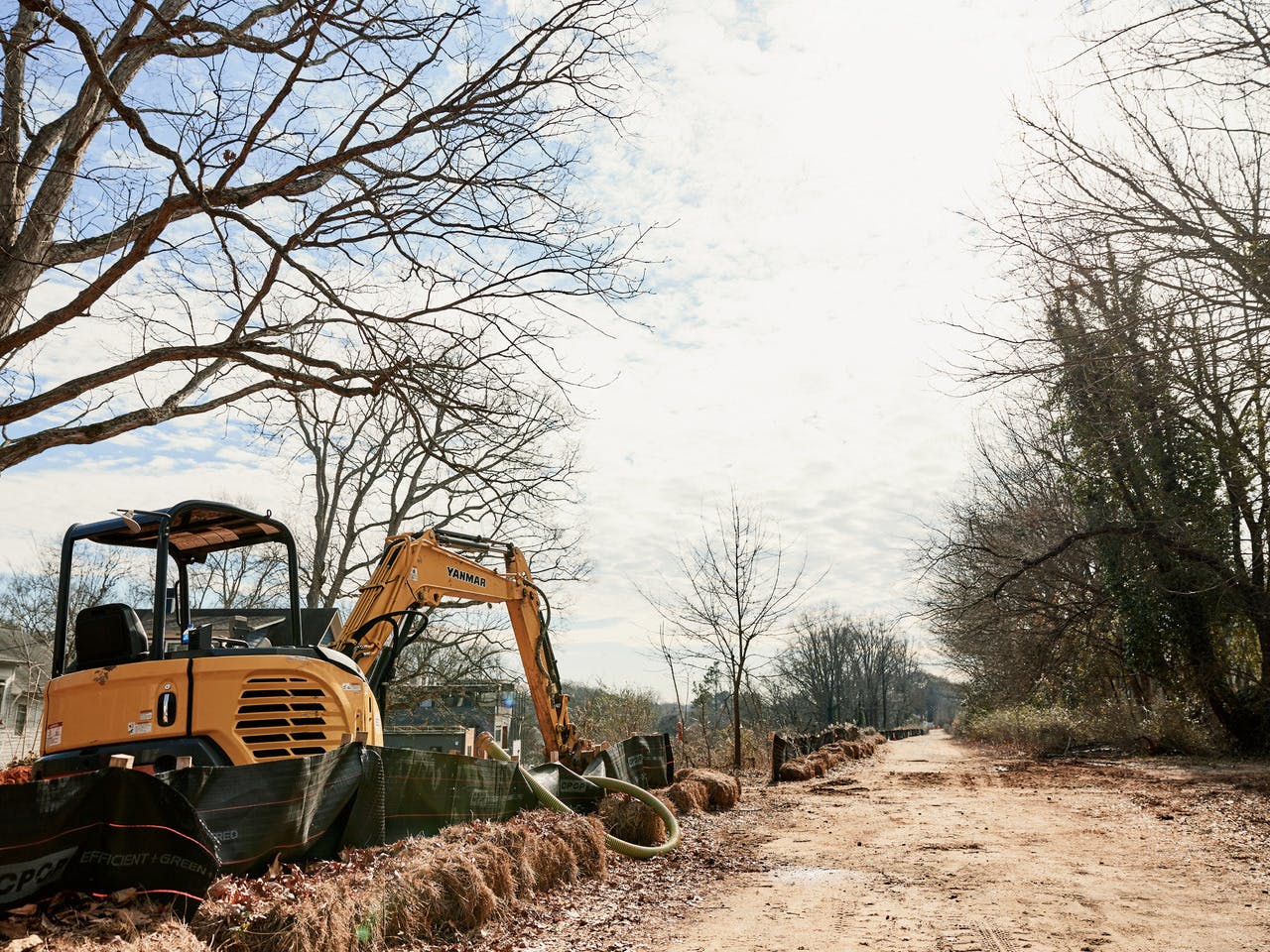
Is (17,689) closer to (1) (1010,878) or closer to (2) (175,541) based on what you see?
(2) (175,541)

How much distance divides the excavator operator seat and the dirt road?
14.3 feet

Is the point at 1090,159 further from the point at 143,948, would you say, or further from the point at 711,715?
the point at 711,715

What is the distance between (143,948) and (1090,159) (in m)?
13.1

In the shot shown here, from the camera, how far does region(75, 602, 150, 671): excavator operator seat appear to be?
21.4 feet

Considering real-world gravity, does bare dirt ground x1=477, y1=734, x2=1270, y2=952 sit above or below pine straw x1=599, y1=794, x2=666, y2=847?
below

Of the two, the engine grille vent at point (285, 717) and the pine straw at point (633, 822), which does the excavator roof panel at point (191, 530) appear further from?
the pine straw at point (633, 822)

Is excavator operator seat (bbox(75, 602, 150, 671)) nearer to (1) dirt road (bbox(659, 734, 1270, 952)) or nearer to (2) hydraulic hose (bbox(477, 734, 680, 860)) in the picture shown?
(2) hydraulic hose (bbox(477, 734, 680, 860))

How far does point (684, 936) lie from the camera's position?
6.78 metres

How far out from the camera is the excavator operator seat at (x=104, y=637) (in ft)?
21.4

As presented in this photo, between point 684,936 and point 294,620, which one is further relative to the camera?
point 294,620

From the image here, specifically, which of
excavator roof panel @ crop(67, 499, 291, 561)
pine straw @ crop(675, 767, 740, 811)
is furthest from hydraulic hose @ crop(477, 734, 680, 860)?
excavator roof panel @ crop(67, 499, 291, 561)

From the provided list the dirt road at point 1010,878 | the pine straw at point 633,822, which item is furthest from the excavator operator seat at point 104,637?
the pine straw at point 633,822

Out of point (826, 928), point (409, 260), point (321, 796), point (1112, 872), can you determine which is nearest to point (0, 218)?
point (409, 260)

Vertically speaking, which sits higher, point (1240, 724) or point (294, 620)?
point (294, 620)
